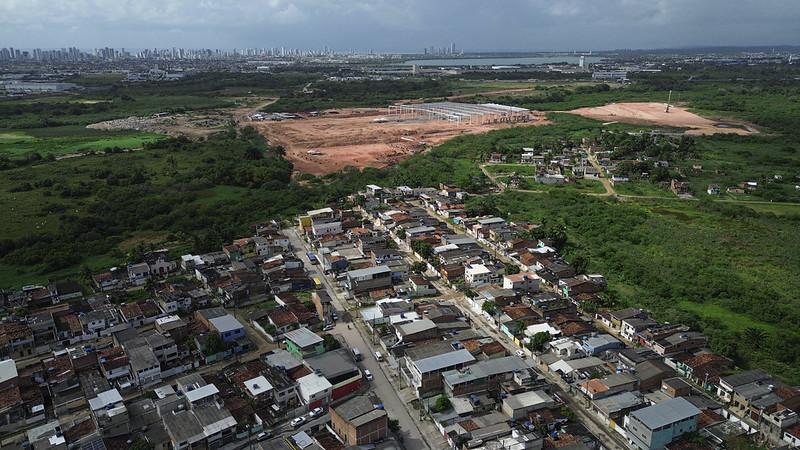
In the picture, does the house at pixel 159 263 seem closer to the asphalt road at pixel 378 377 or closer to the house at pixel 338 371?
the asphalt road at pixel 378 377

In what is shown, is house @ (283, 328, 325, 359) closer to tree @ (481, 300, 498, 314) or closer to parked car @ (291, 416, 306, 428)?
parked car @ (291, 416, 306, 428)

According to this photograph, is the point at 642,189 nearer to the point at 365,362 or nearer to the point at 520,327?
the point at 520,327

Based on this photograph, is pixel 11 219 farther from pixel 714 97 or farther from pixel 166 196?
pixel 714 97

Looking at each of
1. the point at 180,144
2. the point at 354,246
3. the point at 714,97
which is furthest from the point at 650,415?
the point at 714,97

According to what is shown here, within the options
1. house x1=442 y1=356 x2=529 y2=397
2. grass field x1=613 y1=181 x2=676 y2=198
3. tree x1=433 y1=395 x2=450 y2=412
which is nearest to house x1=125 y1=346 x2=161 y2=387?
tree x1=433 y1=395 x2=450 y2=412

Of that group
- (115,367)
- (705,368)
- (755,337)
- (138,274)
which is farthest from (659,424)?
(138,274)

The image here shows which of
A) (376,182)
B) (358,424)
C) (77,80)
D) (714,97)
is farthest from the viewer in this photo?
(77,80)
